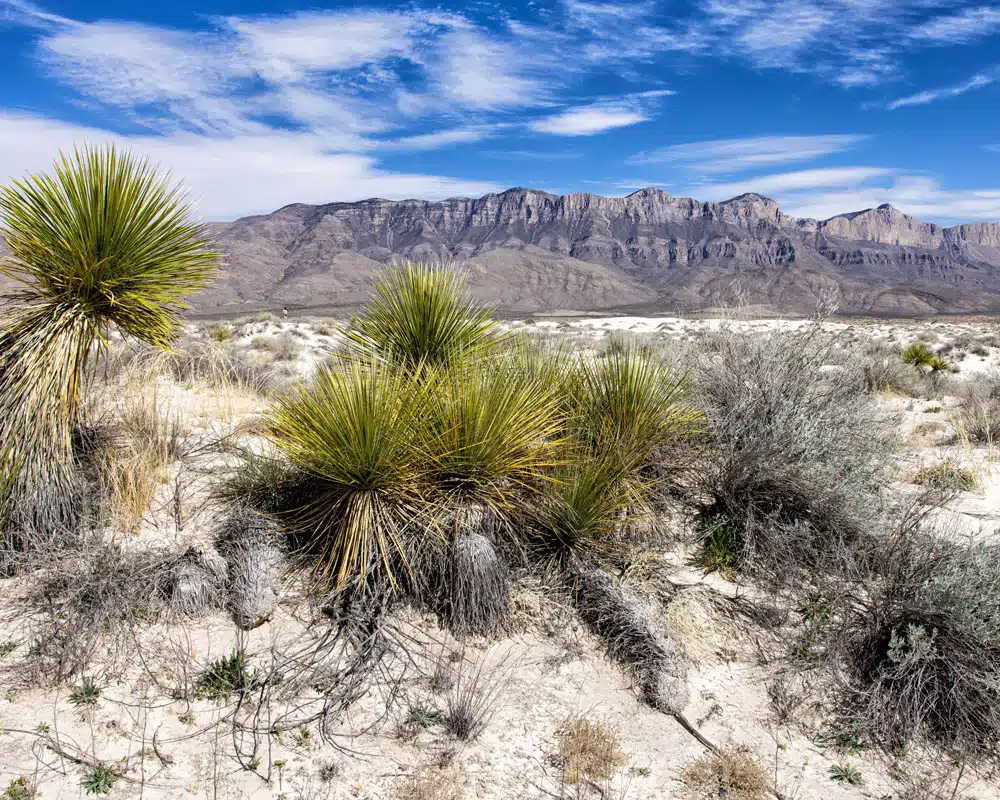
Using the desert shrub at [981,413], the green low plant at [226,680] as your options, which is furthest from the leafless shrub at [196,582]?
the desert shrub at [981,413]

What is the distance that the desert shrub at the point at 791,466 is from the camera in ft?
15.3

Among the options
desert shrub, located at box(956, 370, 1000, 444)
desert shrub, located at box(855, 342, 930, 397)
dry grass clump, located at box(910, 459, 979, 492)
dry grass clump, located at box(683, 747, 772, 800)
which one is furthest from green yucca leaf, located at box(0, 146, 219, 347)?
desert shrub, located at box(855, 342, 930, 397)

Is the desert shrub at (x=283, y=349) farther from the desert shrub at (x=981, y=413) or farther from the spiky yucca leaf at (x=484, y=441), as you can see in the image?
the desert shrub at (x=981, y=413)

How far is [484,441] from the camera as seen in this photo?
4168mm

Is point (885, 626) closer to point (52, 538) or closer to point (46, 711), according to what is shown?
point (46, 711)

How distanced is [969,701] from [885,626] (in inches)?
20.8

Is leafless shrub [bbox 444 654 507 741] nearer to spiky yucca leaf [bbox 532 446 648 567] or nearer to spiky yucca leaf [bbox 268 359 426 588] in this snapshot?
spiky yucca leaf [bbox 268 359 426 588]

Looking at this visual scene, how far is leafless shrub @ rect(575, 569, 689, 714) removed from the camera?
369 centimetres

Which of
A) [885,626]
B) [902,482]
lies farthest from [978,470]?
[885,626]

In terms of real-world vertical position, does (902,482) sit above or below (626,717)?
above

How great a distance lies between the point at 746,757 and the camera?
332cm

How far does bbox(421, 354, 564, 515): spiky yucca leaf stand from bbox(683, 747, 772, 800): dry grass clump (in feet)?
6.21

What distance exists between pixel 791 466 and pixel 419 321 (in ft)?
11.5

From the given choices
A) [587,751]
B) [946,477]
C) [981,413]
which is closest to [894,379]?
[981,413]
